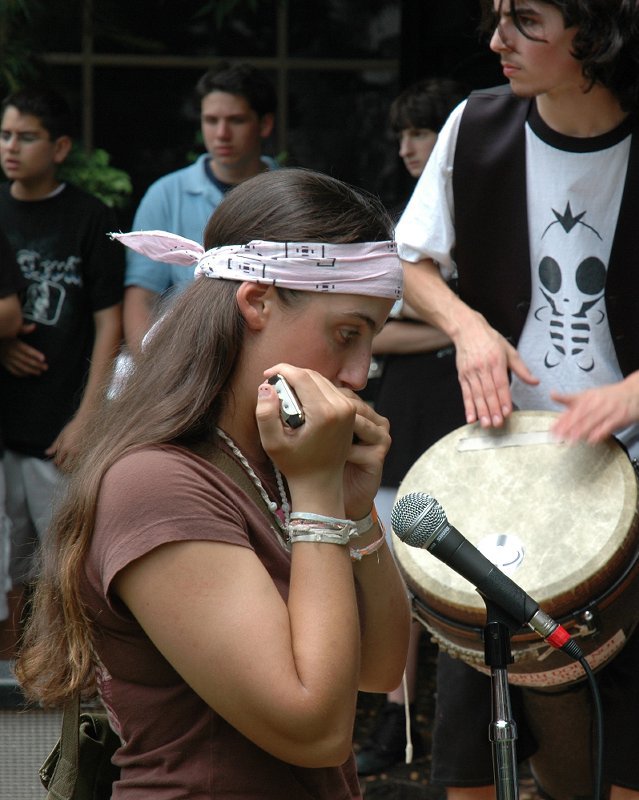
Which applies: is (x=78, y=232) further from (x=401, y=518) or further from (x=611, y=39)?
(x=401, y=518)

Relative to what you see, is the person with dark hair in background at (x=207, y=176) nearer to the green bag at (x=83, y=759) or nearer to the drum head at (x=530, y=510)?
the drum head at (x=530, y=510)

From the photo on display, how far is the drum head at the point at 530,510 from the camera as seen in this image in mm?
2551

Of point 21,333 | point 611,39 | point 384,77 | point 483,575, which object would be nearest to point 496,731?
point 483,575

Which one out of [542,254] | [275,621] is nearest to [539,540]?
[542,254]

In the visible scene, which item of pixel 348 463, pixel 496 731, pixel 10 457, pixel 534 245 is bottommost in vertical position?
pixel 10 457

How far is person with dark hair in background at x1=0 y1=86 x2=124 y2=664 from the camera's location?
448cm

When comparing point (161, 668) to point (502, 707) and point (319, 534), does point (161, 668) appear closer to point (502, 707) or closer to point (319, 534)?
point (319, 534)

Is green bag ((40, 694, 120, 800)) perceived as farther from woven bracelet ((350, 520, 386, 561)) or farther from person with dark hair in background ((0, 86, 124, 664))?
person with dark hair in background ((0, 86, 124, 664))

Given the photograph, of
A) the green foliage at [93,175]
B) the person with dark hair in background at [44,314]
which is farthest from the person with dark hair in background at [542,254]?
the green foliage at [93,175]

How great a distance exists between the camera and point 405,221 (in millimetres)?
3137

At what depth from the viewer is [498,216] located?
299 centimetres

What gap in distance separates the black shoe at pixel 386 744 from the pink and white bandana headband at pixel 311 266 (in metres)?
2.34

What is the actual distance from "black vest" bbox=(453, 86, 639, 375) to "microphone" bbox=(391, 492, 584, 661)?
1.14 metres

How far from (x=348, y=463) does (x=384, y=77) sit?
14.1 feet
